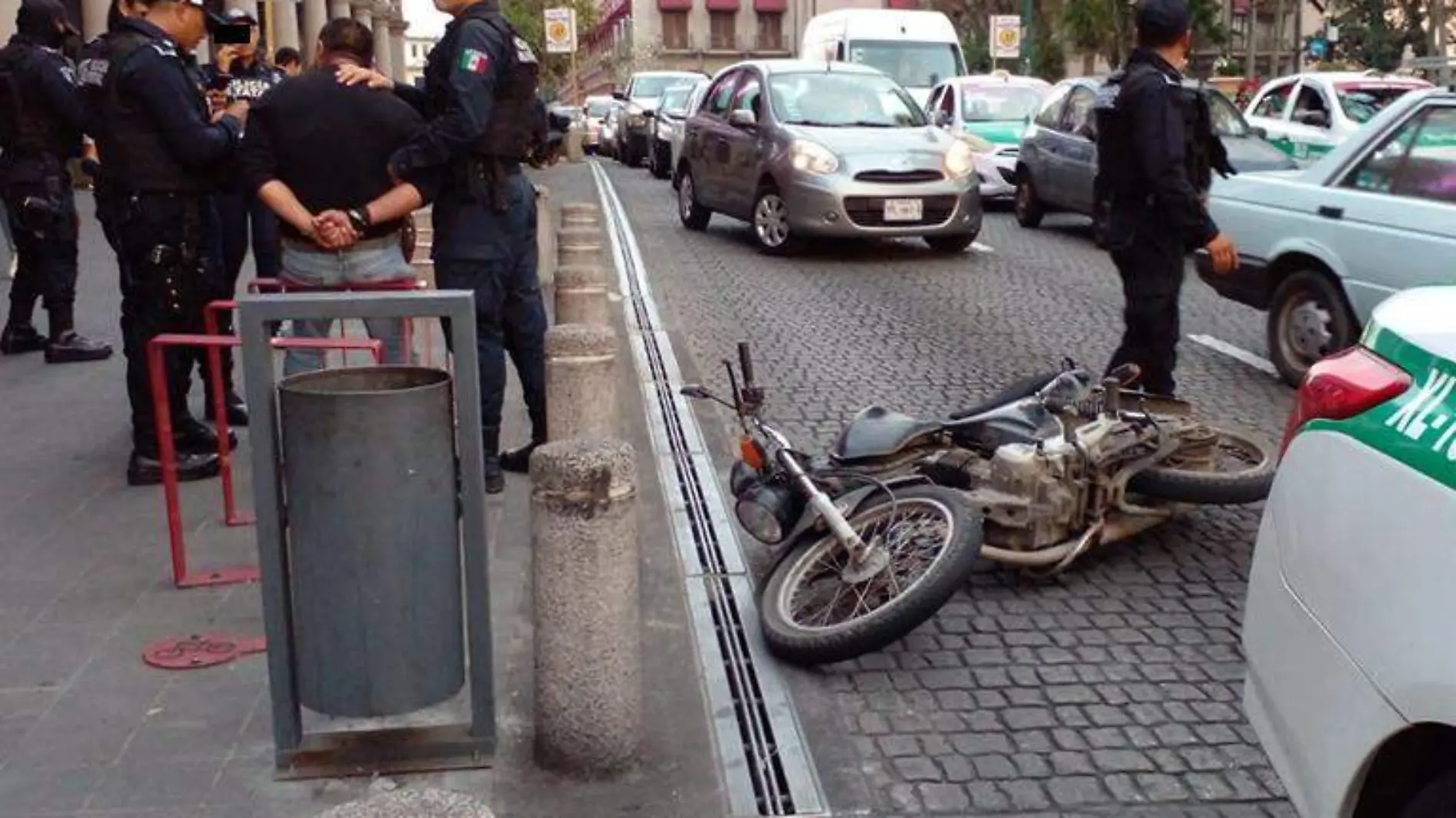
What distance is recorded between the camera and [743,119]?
45.9 ft

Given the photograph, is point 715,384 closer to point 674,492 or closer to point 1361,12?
point 674,492

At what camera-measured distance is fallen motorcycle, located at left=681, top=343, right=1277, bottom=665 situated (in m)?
4.43

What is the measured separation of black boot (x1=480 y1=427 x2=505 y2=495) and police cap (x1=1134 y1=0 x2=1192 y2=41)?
3201mm

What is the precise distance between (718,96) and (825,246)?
2.45m

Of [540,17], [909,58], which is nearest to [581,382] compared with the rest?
[909,58]

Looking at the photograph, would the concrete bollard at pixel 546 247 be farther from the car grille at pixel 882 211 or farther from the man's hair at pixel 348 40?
the man's hair at pixel 348 40

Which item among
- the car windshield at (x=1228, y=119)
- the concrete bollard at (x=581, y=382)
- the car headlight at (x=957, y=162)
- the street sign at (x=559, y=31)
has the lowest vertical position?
the concrete bollard at (x=581, y=382)

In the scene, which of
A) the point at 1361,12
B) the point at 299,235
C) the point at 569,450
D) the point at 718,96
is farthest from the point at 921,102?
the point at 1361,12

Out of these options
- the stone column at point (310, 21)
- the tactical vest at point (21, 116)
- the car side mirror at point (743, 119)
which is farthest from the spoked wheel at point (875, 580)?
the stone column at point (310, 21)

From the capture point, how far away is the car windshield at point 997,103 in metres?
18.8

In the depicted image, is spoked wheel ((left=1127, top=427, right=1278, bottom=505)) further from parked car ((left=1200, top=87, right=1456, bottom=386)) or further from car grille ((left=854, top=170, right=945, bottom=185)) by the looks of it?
car grille ((left=854, top=170, right=945, bottom=185))

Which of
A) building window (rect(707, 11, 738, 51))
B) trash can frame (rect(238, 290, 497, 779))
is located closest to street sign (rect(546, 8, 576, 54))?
trash can frame (rect(238, 290, 497, 779))

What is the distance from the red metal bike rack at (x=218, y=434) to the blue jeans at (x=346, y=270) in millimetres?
227

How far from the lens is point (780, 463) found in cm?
482
